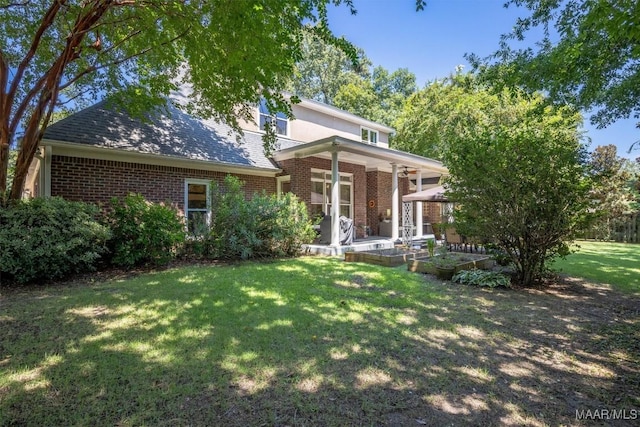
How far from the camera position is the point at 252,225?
8781mm

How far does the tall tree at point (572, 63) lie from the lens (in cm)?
560

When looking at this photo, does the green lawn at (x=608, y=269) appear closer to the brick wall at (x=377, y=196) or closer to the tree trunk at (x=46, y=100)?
the brick wall at (x=377, y=196)

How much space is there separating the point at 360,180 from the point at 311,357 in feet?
39.7

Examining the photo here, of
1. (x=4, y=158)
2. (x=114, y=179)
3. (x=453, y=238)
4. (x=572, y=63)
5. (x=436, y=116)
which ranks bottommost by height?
(x=453, y=238)

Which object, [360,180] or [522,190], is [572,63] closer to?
[522,190]

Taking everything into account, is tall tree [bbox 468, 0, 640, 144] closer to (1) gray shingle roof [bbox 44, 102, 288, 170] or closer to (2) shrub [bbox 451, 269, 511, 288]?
(2) shrub [bbox 451, 269, 511, 288]

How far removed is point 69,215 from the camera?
21.1 ft

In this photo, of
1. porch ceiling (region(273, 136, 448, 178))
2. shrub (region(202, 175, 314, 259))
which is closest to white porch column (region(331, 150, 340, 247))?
porch ceiling (region(273, 136, 448, 178))

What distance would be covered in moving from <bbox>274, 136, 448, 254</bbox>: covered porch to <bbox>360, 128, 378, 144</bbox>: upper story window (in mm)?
2735

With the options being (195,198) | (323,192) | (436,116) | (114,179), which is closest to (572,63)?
(323,192)

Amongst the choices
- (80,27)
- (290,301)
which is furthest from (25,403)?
(80,27)

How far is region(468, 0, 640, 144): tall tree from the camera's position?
560 cm

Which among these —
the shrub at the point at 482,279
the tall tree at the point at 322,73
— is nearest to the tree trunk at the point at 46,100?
the shrub at the point at 482,279

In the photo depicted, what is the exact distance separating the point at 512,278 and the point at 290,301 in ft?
15.8
